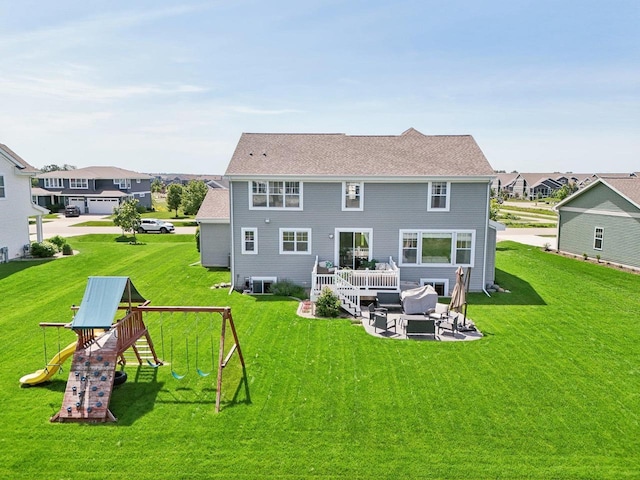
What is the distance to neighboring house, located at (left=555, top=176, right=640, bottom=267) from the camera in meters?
26.4

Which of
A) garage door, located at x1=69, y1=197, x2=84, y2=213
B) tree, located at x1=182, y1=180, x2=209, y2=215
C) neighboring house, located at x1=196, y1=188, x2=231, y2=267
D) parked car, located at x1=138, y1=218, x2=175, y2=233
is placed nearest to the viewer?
neighboring house, located at x1=196, y1=188, x2=231, y2=267

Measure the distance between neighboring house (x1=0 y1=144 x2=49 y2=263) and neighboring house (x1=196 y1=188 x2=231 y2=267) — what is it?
38.7 ft

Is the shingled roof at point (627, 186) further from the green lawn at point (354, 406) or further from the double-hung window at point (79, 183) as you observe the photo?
the double-hung window at point (79, 183)

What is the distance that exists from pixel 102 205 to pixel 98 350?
54239 millimetres

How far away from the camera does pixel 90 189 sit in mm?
61906

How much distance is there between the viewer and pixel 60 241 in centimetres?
3119

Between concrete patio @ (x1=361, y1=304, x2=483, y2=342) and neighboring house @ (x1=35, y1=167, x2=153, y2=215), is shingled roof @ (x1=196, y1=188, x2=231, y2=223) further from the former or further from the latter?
neighboring house @ (x1=35, y1=167, x2=153, y2=215)

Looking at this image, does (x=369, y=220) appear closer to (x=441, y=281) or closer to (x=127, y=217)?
(x=441, y=281)

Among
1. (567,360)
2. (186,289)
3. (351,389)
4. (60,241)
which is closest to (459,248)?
(567,360)

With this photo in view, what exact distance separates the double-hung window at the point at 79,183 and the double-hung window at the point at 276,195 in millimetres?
49760

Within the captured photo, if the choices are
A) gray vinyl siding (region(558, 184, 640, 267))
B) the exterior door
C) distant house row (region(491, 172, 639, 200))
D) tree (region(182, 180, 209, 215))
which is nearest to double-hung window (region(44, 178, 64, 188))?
tree (region(182, 180, 209, 215))

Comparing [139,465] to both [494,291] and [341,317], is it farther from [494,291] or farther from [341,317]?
[494,291]

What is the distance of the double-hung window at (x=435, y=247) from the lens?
21453 millimetres

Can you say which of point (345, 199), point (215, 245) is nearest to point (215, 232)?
point (215, 245)
